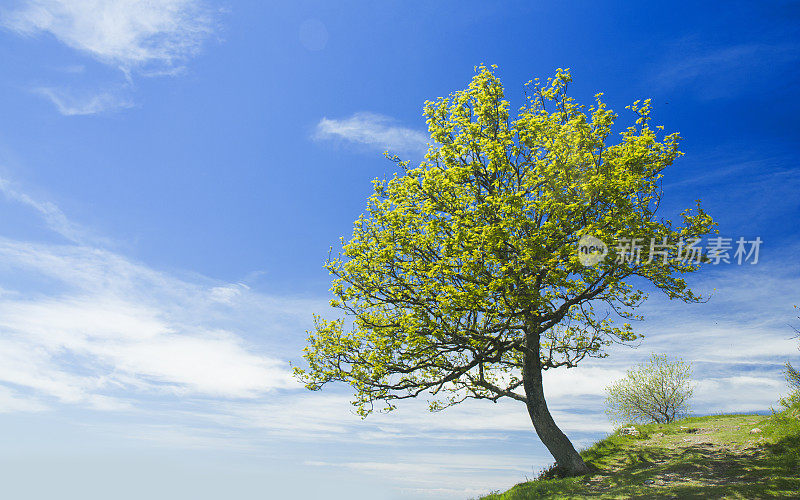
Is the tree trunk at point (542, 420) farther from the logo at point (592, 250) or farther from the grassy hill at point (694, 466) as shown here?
the logo at point (592, 250)

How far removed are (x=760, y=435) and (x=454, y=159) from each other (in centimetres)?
2060

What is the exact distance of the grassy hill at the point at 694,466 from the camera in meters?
17.6

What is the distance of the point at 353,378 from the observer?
25344 mm

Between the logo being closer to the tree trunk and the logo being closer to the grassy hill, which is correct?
the tree trunk

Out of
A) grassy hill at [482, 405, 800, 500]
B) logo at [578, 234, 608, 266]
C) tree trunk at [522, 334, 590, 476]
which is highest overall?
logo at [578, 234, 608, 266]

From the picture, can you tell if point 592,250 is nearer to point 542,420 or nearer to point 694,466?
point 542,420

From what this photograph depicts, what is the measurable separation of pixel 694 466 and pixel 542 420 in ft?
21.7

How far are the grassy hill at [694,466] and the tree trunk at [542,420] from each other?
3.17ft

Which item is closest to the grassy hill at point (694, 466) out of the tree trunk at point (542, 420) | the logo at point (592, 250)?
the tree trunk at point (542, 420)

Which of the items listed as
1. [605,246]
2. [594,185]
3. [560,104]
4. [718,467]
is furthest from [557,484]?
[560,104]

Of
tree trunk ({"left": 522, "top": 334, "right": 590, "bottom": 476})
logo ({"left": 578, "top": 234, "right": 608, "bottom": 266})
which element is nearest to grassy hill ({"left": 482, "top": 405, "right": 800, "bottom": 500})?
tree trunk ({"left": 522, "top": 334, "right": 590, "bottom": 476})

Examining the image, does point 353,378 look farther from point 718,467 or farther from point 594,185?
point 718,467

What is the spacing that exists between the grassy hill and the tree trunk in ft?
3.17

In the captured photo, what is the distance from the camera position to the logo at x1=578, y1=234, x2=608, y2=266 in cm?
2088
